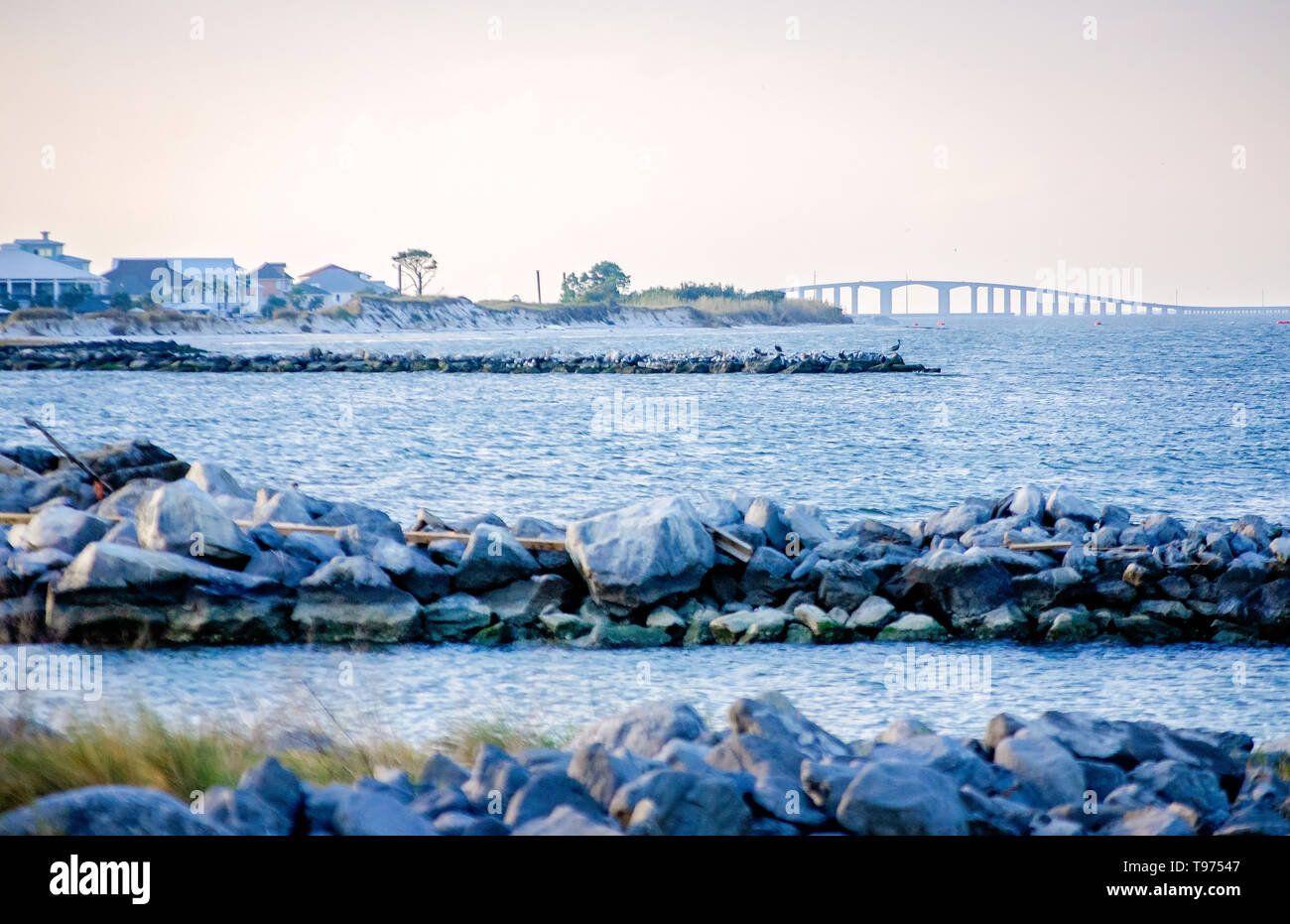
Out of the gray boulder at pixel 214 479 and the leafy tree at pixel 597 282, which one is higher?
the leafy tree at pixel 597 282

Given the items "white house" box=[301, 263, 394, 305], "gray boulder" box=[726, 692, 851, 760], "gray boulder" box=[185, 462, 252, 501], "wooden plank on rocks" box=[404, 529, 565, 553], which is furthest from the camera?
"white house" box=[301, 263, 394, 305]

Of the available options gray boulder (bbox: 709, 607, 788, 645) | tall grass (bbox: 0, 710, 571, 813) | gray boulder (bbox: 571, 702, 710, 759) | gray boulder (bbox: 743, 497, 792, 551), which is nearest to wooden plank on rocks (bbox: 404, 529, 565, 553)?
gray boulder (bbox: 709, 607, 788, 645)

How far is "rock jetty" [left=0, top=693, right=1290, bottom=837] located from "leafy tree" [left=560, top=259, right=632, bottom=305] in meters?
28.1

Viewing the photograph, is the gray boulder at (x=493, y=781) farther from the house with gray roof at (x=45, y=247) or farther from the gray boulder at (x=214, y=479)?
the house with gray roof at (x=45, y=247)

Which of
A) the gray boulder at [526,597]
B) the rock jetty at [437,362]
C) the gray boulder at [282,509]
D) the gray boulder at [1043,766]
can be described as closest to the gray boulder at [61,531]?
the gray boulder at [282,509]

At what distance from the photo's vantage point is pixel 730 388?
35469 mm

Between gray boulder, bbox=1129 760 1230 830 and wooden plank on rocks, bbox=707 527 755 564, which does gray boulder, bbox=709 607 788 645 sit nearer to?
wooden plank on rocks, bbox=707 527 755 564

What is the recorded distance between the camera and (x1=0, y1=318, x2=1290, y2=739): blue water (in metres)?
6.61

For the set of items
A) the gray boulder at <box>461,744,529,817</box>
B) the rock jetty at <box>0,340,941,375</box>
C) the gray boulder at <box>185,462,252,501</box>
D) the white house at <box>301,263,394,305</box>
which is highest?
the white house at <box>301,263,394,305</box>

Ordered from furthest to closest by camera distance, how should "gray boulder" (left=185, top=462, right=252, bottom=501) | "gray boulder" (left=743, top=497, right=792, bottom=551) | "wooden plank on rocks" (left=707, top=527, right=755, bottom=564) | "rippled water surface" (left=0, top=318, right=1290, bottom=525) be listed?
1. "rippled water surface" (left=0, top=318, right=1290, bottom=525)
2. "gray boulder" (left=185, top=462, right=252, bottom=501)
3. "gray boulder" (left=743, top=497, right=792, bottom=551)
4. "wooden plank on rocks" (left=707, top=527, right=755, bottom=564)

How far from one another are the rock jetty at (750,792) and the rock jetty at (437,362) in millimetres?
36315

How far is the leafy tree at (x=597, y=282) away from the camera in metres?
34.1

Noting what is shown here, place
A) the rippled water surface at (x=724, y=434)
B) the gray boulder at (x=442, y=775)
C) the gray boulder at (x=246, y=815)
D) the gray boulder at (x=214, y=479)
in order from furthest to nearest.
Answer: the rippled water surface at (x=724, y=434) → the gray boulder at (x=214, y=479) → the gray boulder at (x=442, y=775) → the gray boulder at (x=246, y=815)
